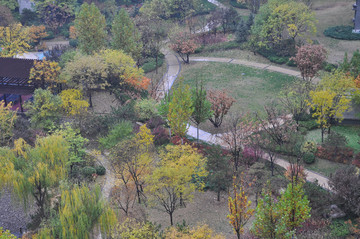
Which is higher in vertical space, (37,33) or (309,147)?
(37,33)

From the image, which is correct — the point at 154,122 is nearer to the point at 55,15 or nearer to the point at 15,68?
the point at 15,68

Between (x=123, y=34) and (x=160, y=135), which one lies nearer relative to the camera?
(x=160, y=135)

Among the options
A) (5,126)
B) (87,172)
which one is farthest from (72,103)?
(87,172)

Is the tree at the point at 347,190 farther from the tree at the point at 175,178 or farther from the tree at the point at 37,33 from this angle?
the tree at the point at 37,33

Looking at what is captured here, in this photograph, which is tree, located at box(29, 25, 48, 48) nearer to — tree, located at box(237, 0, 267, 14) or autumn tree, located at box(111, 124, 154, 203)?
tree, located at box(237, 0, 267, 14)

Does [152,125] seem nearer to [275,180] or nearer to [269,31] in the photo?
[275,180]

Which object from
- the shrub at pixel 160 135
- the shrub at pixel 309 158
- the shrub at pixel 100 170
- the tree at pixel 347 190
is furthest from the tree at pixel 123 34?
the tree at pixel 347 190

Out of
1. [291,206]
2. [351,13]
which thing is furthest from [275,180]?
[351,13]
